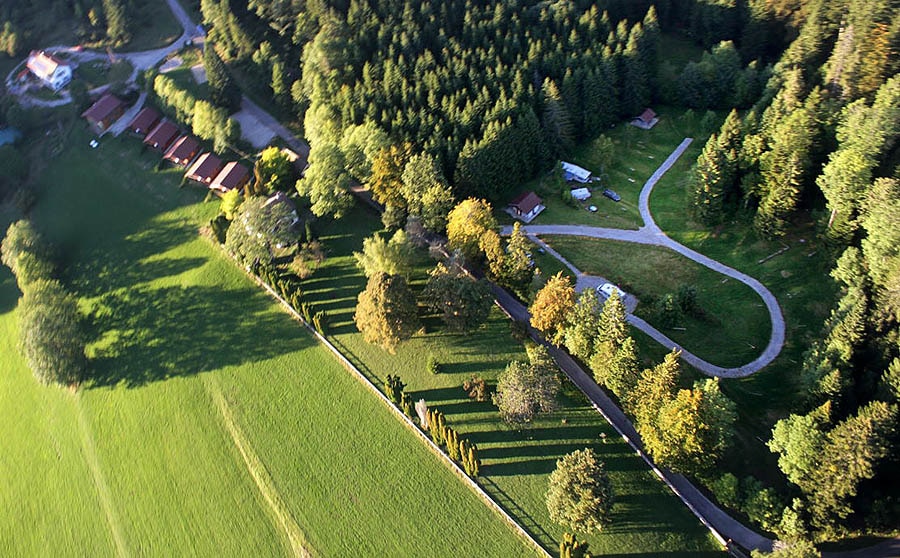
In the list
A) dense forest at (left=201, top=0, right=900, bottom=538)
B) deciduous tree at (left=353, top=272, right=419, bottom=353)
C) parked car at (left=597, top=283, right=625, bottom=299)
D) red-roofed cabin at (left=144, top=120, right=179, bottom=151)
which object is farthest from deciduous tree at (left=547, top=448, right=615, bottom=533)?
red-roofed cabin at (left=144, top=120, right=179, bottom=151)

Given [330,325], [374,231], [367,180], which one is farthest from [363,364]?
[367,180]

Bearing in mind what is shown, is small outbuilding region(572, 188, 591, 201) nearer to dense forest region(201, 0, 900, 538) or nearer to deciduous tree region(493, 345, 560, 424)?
dense forest region(201, 0, 900, 538)

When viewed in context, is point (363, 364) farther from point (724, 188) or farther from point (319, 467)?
point (724, 188)

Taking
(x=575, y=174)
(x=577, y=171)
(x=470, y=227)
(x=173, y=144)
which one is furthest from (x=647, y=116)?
(x=173, y=144)

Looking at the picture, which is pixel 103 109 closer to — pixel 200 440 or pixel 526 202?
pixel 200 440

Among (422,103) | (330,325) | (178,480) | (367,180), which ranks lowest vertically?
(178,480)

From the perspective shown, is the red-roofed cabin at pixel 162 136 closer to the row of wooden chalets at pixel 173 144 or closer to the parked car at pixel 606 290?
the row of wooden chalets at pixel 173 144

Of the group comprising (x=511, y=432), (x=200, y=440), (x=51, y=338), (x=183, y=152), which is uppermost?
(x=183, y=152)
